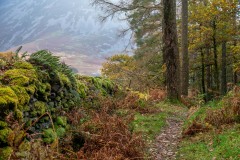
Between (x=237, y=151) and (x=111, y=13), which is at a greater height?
(x=111, y=13)

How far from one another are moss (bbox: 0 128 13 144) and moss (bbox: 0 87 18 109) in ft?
1.18

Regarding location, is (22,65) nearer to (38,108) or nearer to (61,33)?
(38,108)

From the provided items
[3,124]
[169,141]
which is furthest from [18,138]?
[169,141]

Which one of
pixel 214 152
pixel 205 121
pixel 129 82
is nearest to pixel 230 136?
pixel 214 152

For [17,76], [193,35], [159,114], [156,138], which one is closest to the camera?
[17,76]

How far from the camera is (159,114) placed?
973cm

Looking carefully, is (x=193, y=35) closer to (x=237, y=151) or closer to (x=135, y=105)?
(x=135, y=105)

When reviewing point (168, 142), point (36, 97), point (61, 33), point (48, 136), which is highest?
point (61, 33)

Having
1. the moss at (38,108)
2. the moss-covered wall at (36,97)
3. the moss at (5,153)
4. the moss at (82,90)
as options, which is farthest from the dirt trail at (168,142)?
the moss at (5,153)

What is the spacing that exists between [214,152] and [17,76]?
12.7 feet

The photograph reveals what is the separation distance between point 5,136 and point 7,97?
0.70m

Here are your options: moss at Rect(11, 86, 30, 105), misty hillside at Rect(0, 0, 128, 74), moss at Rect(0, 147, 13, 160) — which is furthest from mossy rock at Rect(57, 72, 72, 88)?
misty hillside at Rect(0, 0, 128, 74)

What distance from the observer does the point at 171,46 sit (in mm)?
12148

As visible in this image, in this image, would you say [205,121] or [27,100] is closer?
[27,100]
